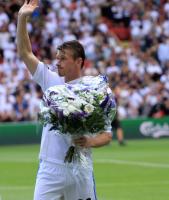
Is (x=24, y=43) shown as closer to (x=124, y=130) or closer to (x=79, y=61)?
(x=79, y=61)

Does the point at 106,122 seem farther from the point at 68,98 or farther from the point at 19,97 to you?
the point at 19,97

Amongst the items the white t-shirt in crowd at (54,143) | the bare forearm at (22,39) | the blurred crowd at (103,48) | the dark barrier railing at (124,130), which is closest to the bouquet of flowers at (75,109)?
the white t-shirt in crowd at (54,143)

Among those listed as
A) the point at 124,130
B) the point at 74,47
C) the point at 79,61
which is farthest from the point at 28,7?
the point at 124,130

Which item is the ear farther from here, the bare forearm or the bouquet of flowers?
the bare forearm

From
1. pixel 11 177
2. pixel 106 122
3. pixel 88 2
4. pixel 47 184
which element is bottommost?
pixel 11 177

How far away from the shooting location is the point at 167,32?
101 ft

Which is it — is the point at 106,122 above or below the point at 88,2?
below

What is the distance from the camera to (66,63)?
665 cm

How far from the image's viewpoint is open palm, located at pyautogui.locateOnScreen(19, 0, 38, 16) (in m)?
6.76

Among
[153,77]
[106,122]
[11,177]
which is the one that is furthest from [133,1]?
[106,122]

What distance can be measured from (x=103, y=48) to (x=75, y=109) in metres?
22.4

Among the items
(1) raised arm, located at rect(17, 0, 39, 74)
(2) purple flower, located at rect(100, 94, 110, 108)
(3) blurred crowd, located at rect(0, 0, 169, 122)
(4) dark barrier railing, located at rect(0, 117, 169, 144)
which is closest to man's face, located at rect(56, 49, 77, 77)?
(1) raised arm, located at rect(17, 0, 39, 74)

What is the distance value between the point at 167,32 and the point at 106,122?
24.5 meters

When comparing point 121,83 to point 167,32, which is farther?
point 167,32
